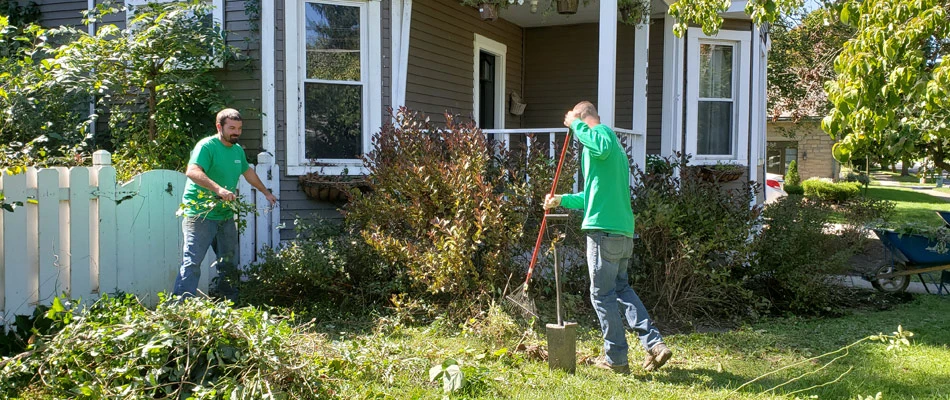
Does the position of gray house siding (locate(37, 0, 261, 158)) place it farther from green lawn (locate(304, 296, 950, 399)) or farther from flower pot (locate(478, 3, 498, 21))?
green lawn (locate(304, 296, 950, 399))

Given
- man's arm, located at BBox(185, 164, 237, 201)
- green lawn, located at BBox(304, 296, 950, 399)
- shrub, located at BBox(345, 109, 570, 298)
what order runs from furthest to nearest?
shrub, located at BBox(345, 109, 570, 298)
man's arm, located at BBox(185, 164, 237, 201)
green lawn, located at BBox(304, 296, 950, 399)

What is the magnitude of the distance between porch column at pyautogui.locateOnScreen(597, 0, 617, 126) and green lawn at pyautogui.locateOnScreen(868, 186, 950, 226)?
1237cm

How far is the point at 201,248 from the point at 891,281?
7.18m

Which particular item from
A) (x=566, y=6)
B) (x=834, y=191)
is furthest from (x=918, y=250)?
(x=834, y=191)

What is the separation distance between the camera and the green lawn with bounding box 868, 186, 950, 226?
1920 cm

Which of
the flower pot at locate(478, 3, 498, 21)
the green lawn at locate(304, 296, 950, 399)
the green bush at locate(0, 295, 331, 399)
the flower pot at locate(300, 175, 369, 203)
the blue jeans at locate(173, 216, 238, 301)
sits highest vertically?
the flower pot at locate(478, 3, 498, 21)

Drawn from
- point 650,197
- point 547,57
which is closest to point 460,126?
point 650,197

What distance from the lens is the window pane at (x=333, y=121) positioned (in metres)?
8.05

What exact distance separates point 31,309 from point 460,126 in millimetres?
3378

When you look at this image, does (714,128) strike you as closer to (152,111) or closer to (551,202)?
(551,202)

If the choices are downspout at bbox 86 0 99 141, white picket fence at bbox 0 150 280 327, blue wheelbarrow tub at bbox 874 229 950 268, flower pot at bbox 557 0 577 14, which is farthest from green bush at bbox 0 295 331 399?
blue wheelbarrow tub at bbox 874 229 950 268

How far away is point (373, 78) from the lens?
8.17 meters

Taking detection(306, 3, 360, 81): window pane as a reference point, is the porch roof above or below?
above

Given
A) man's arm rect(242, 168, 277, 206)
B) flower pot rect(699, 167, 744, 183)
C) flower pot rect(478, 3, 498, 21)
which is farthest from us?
flower pot rect(699, 167, 744, 183)
